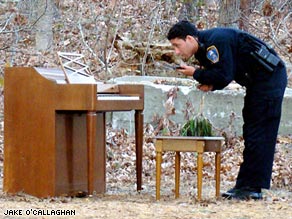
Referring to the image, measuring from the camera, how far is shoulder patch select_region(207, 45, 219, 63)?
300 inches

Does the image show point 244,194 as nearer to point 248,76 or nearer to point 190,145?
point 190,145

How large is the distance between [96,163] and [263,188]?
1661mm

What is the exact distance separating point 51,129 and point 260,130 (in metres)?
1.96

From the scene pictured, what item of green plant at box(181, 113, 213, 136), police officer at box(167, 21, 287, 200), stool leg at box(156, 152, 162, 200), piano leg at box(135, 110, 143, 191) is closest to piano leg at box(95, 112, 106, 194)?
piano leg at box(135, 110, 143, 191)

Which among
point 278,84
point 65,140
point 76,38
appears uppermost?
point 76,38

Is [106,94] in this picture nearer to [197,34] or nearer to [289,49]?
[197,34]

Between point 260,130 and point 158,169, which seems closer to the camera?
point 158,169

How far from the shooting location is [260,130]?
794 centimetres

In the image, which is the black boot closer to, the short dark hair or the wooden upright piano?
the wooden upright piano

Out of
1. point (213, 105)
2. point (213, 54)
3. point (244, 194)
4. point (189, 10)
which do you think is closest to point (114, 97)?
point (213, 54)

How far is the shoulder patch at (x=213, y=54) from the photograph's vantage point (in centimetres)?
763

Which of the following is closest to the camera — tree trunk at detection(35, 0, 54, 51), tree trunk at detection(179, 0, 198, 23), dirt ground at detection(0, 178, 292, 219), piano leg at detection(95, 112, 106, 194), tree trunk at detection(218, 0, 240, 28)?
dirt ground at detection(0, 178, 292, 219)

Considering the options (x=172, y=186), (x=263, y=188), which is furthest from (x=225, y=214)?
(x=172, y=186)

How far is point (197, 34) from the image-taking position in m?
7.80
